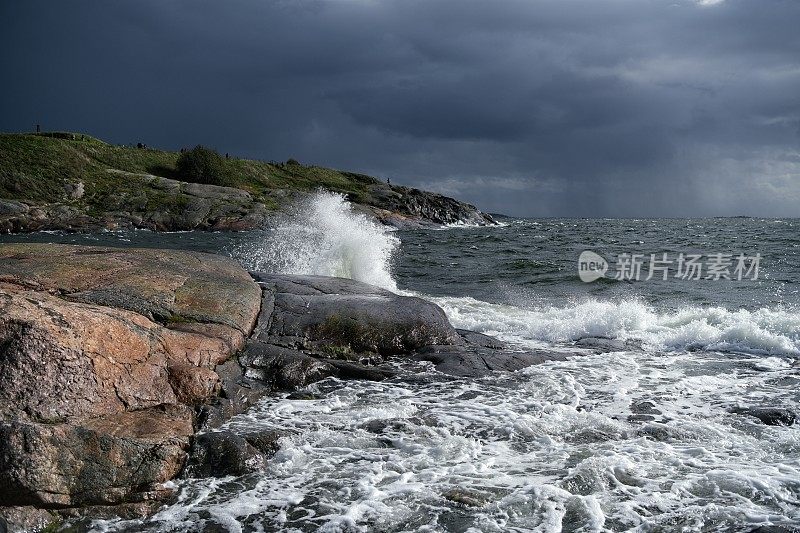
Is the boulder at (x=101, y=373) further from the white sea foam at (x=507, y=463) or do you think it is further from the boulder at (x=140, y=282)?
the white sea foam at (x=507, y=463)

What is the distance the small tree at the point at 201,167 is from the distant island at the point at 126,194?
0.27 metres

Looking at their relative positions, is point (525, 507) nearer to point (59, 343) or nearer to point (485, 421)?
point (485, 421)

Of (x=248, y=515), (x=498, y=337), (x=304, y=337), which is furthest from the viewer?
(x=498, y=337)

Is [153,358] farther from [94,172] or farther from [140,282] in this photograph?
[94,172]

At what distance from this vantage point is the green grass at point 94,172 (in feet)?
154

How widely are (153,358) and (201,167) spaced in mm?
59342

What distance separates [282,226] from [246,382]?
4100 cm

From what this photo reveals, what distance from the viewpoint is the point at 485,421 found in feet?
25.4

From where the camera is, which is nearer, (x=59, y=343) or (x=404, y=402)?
(x=59, y=343)

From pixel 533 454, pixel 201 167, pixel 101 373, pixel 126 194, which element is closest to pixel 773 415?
pixel 533 454

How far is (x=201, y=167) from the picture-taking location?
6359 centimetres

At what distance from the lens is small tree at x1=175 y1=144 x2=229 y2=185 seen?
63188 millimetres

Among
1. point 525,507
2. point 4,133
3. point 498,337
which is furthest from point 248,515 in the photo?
point 4,133

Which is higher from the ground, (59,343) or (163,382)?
(59,343)
